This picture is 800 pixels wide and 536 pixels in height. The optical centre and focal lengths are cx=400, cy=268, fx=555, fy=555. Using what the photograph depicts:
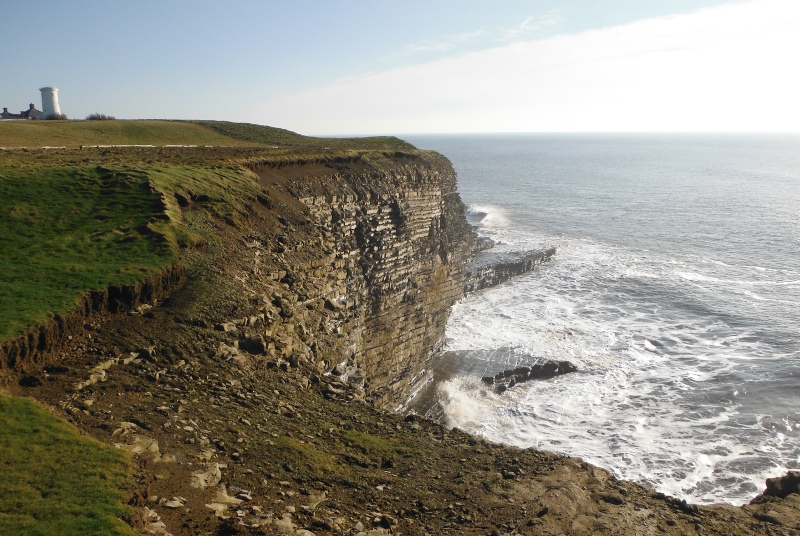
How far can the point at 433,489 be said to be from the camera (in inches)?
514

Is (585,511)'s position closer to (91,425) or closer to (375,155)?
(91,425)

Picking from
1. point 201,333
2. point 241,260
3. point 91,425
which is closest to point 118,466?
point 91,425

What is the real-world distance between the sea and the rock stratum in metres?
7.74

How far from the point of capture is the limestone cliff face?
23384mm

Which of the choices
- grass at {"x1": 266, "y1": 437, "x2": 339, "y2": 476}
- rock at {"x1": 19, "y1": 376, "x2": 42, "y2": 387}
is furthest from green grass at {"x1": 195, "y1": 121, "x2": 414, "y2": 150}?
rock at {"x1": 19, "y1": 376, "x2": 42, "y2": 387}

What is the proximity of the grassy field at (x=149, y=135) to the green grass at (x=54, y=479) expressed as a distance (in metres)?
27.8

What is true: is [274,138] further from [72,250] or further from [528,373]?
[72,250]

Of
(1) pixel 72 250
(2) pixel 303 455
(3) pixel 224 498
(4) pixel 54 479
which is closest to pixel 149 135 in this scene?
(1) pixel 72 250

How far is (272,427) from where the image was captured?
13.6 metres

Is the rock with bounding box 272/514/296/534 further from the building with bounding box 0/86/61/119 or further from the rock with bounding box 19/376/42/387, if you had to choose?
the building with bounding box 0/86/61/119

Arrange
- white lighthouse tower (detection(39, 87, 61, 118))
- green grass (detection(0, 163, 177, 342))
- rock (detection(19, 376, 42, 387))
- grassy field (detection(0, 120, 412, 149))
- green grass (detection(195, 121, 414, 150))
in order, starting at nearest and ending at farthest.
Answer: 1. rock (detection(19, 376, 42, 387))
2. green grass (detection(0, 163, 177, 342))
3. grassy field (detection(0, 120, 412, 149))
4. green grass (detection(195, 121, 414, 150))
5. white lighthouse tower (detection(39, 87, 61, 118))

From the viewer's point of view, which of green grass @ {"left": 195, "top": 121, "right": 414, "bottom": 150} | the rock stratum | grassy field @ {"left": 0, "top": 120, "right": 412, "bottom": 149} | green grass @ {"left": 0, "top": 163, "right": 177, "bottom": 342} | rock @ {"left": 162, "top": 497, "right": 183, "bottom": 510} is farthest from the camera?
green grass @ {"left": 195, "top": 121, "right": 414, "bottom": 150}

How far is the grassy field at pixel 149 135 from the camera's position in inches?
1437

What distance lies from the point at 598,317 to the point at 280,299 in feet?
101
